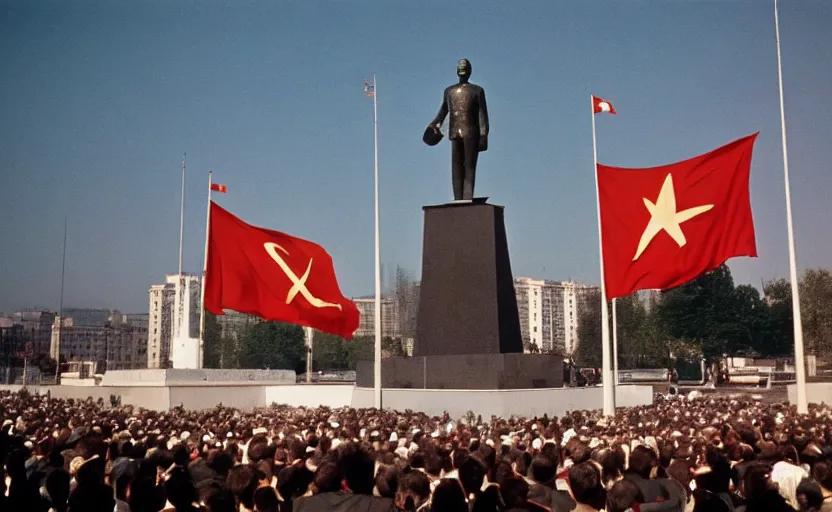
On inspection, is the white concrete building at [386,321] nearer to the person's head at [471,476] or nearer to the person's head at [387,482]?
the person's head at [387,482]

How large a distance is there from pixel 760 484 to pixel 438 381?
15.4 meters

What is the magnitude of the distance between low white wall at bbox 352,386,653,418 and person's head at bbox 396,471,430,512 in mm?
13426

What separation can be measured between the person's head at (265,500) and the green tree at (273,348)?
90.9 m

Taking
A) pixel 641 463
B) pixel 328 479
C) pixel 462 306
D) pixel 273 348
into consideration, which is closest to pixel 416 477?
pixel 328 479

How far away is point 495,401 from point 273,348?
79.0 m

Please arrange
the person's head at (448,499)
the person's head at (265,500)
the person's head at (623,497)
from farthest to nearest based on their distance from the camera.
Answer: the person's head at (265,500) → the person's head at (623,497) → the person's head at (448,499)

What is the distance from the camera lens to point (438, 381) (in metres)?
21.2

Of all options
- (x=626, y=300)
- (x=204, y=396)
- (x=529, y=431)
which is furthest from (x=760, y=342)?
(x=529, y=431)

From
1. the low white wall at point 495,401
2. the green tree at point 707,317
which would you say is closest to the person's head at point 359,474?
the low white wall at point 495,401

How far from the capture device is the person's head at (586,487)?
225 inches

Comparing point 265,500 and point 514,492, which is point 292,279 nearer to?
point 265,500

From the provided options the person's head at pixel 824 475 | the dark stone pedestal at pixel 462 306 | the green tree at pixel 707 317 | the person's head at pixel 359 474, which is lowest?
the person's head at pixel 824 475

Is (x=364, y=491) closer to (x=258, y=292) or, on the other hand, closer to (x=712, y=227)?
(x=712, y=227)

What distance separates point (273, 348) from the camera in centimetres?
9638
